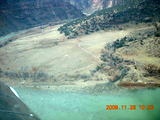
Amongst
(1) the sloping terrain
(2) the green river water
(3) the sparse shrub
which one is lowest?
(1) the sloping terrain

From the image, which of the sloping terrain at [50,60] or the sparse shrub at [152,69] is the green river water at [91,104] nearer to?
the sparse shrub at [152,69]

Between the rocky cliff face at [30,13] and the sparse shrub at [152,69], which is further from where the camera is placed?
the rocky cliff face at [30,13]

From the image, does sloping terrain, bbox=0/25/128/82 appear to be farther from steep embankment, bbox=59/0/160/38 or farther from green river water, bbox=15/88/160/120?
steep embankment, bbox=59/0/160/38

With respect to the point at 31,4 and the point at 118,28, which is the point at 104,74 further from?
the point at 31,4
